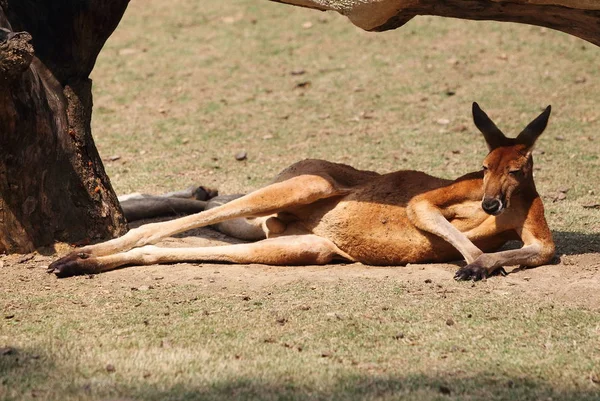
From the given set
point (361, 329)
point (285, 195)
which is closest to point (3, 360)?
point (361, 329)

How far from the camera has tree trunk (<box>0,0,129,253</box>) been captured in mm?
6250

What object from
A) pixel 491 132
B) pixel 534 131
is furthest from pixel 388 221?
pixel 534 131

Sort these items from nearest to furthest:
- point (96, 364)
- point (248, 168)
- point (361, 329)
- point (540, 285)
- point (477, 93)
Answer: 1. point (96, 364)
2. point (361, 329)
3. point (540, 285)
4. point (248, 168)
5. point (477, 93)

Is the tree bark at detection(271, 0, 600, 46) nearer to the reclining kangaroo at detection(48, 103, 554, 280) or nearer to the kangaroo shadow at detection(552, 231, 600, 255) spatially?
the reclining kangaroo at detection(48, 103, 554, 280)

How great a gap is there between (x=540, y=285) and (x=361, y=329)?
1.48 meters

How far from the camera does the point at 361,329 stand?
5.20m

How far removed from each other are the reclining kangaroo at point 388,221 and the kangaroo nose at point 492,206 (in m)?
0.03

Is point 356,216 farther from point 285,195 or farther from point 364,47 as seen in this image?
point 364,47

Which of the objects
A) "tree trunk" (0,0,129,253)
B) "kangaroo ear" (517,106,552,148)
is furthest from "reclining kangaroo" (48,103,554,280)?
"tree trunk" (0,0,129,253)

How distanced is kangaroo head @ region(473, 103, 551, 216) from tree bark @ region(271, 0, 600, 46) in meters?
0.58

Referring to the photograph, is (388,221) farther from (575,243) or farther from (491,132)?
(575,243)

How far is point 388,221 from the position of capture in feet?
22.2

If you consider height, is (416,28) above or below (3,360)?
above

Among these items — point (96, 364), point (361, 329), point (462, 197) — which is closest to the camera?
point (96, 364)
